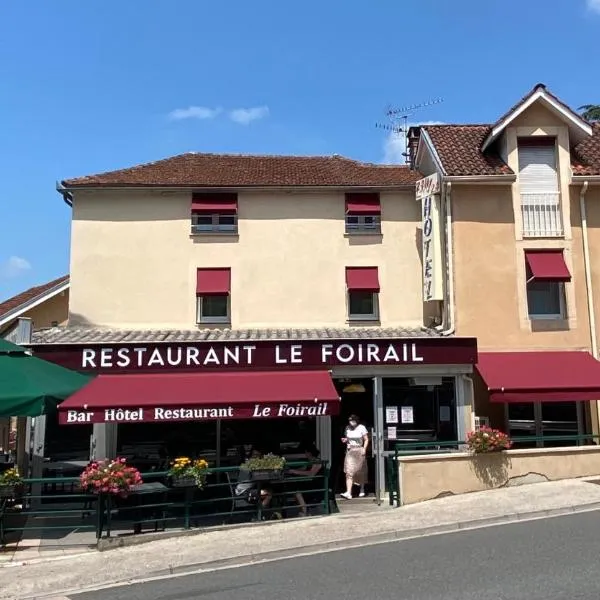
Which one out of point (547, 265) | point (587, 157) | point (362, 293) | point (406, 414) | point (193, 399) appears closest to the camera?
point (193, 399)

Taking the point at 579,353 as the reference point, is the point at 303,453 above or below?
below

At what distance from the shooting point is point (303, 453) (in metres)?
15.3

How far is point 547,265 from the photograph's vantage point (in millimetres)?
16453

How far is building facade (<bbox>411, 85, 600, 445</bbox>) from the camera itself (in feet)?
53.5

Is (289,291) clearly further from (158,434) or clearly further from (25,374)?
(25,374)

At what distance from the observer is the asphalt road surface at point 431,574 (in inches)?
262

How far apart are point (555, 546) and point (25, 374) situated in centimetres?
898

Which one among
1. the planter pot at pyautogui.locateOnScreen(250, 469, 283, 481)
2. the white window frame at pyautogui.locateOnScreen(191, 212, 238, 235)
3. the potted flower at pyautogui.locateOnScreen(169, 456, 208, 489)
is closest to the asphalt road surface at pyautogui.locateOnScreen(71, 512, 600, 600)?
the planter pot at pyautogui.locateOnScreen(250, 469, 283, 481)

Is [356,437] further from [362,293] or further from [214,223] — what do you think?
[214,223]

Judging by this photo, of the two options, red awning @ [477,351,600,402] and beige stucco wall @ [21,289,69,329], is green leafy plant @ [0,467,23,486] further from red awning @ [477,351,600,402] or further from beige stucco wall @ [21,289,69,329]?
beige stucco wall @ [21,289,69,329]

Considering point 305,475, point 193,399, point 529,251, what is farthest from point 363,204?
point 305,475

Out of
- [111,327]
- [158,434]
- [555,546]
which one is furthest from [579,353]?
[111,327]

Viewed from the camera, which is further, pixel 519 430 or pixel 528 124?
pixel 528 124

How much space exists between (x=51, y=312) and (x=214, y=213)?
310 inches
